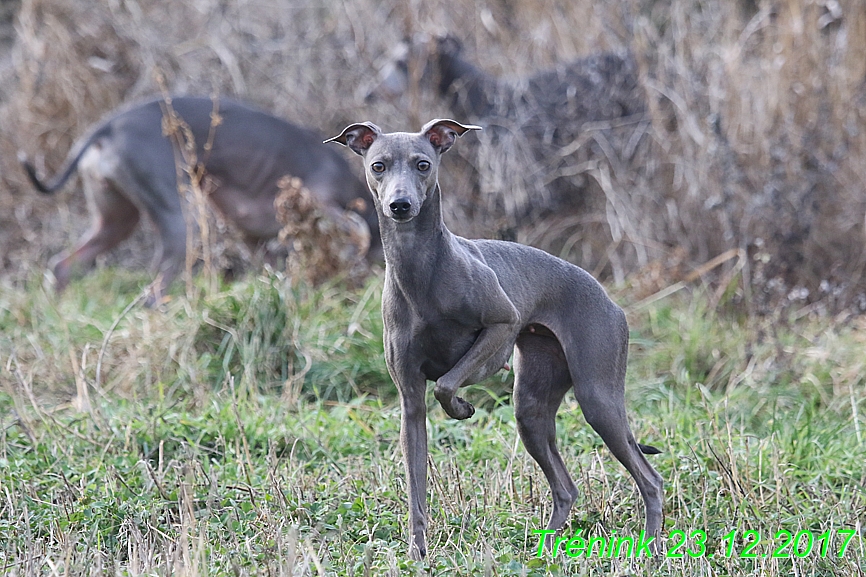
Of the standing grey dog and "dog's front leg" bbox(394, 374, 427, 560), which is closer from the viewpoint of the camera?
the standing grey dog

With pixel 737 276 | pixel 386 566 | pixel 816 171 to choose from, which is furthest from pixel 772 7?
pixel 386 566

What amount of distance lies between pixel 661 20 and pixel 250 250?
13.3ft

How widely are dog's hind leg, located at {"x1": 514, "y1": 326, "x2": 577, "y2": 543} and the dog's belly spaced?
1.04 ft

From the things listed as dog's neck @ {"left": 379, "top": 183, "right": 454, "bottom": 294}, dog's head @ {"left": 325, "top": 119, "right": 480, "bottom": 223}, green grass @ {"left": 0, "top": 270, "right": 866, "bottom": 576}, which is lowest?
green grass @ {"left": 0, "top": 270, "right": 866, "bottom": 576}

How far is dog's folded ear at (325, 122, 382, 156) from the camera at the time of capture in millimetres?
3232

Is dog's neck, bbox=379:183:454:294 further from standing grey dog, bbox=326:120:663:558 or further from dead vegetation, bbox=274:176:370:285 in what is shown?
dead vegetation, bbox=274:176:370:285

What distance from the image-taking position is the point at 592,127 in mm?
7676

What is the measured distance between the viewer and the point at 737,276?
6602 mm

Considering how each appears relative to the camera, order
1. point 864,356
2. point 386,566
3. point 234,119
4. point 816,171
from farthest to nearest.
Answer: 1. point 234,119
2. point 816,171
3. point 864,356
4. point 386,566

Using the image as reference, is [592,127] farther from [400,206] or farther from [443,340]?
[400,206]

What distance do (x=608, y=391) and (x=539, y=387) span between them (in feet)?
0.84

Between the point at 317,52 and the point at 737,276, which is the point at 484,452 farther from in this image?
the point at 317,52

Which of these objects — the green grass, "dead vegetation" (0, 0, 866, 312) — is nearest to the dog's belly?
the green grass

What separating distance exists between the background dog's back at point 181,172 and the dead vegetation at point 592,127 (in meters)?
0.65
